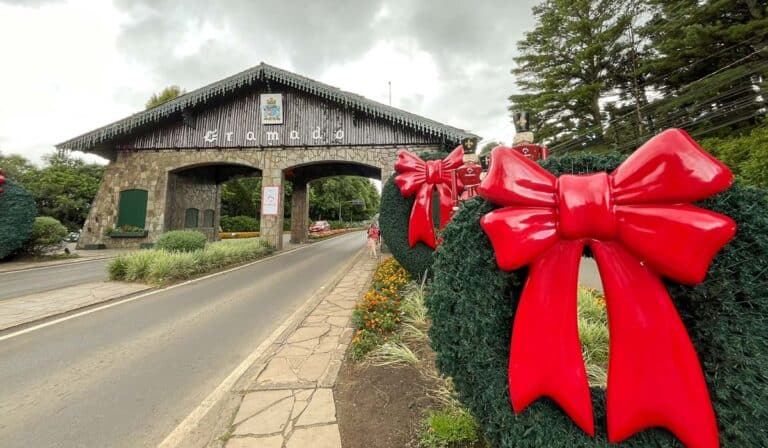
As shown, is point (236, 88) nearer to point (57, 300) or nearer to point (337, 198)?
point (57, 300)

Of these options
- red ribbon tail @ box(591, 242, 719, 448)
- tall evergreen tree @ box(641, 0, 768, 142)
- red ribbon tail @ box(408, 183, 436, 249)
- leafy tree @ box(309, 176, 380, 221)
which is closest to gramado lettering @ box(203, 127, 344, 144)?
red ribbon tail @ box(408, 183, 436, 249)

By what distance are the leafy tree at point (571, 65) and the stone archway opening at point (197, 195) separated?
16.8 m

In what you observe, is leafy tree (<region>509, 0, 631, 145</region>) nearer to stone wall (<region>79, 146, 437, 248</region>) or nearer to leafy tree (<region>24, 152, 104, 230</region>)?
stone wall (<region>79, 146, 437, 248</region>)

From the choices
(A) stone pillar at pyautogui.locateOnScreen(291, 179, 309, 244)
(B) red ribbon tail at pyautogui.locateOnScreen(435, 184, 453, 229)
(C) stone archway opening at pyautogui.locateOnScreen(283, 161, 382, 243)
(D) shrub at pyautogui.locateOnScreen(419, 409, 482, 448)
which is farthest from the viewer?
(A) stone pillar at pyautogui.locateOnScreen(291, 179, 309, 244)

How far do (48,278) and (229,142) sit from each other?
301 inches

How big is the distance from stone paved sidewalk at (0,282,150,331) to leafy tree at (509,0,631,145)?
60.4ft

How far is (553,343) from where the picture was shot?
1.16 meters

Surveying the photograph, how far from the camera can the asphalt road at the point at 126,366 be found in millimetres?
2143

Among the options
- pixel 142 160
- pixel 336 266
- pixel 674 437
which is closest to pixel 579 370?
pixel 674 437

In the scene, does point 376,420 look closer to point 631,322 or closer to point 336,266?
point 631,322

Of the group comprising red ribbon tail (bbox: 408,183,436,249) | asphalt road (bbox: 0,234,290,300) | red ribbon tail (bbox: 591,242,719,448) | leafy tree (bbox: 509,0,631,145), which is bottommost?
asphalt road (bbox: 0,234,290,300)

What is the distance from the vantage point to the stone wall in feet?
41.2

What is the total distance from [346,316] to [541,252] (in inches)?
143

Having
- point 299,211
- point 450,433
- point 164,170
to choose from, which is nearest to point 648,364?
point 450,433
